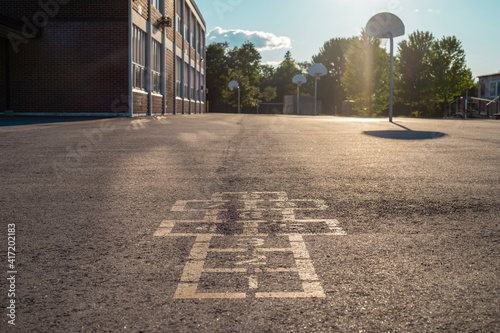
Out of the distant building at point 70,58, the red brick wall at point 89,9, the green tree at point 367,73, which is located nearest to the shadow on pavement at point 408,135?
the distant building at point 70,58

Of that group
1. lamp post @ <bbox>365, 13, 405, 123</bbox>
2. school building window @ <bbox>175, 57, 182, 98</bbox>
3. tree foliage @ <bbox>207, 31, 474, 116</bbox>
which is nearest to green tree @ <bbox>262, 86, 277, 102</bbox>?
tree foliage @ <bbox>207, 31, 474, 116</bbox>

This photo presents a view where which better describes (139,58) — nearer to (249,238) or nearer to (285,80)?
(249,238)

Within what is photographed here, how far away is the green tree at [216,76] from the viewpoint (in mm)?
63562

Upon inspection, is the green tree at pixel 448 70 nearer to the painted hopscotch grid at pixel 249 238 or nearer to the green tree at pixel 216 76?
the green tree at pixel 216 76

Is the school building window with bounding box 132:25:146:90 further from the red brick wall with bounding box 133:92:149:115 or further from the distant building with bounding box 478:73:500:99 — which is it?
the distant building with bounding box 478:73:500:99

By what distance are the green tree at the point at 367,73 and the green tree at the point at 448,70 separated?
19.6ft

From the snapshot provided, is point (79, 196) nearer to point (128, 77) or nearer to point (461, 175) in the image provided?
point (461, 175)

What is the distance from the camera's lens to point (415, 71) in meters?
62.7

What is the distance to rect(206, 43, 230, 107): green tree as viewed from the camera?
63562mm

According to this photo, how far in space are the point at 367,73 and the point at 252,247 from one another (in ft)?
212

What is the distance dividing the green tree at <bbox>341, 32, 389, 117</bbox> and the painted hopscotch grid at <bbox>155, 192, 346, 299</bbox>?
63.1 meters

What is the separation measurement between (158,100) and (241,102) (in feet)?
147

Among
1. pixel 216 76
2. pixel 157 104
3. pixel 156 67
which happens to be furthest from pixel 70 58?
pixel 216 76

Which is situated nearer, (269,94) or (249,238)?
(249,238)
